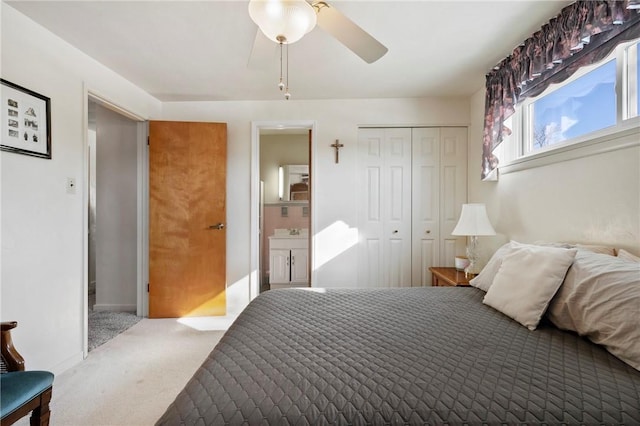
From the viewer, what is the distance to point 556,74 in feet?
6.17

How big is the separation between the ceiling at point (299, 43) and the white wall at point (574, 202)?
969mm

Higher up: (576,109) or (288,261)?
(576,109)

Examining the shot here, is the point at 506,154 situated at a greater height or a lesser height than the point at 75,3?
lesser

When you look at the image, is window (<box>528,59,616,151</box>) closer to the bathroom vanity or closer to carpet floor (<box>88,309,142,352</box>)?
the bathroom vanity

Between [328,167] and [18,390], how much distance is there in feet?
8.97

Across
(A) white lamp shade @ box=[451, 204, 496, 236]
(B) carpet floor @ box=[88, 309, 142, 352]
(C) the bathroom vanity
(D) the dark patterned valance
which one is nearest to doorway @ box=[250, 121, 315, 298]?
(C) the bathroom vanity

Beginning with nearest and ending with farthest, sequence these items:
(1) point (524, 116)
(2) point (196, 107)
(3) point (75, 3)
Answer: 1. (3) point (75, 3)
2. (1) point (524, 116)
3. (2) point (196, 107)

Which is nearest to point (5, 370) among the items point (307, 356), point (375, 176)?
point (307, 356)

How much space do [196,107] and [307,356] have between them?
3.15 m

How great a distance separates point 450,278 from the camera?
2570mm

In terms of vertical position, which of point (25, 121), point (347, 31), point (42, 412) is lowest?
point (42, 412)

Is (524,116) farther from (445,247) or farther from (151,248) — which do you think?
(151,248)

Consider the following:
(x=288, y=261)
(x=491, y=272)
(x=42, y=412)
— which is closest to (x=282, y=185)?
(x=288, y=261)

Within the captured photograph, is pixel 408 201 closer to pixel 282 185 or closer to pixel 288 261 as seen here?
pixel 288 261
